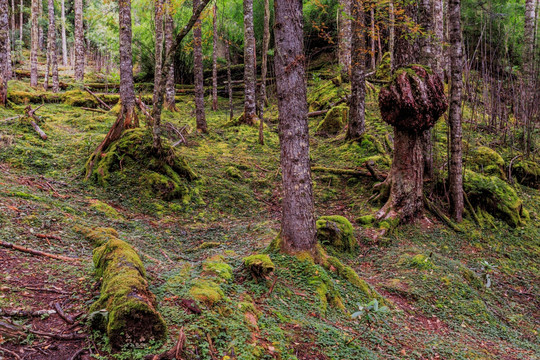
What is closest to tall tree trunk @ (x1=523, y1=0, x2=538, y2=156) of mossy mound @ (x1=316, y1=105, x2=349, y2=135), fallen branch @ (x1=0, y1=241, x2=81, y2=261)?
mossy mound @ (x1=316, y1=105, x2=349, y2=135)

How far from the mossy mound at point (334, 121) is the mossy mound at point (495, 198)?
507 cm

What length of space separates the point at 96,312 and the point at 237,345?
1046 mm

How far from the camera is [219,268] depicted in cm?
394

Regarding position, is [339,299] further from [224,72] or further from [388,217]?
[224,72]

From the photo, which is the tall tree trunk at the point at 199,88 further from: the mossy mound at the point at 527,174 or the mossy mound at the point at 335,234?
the mossy mound at the point at 527,174

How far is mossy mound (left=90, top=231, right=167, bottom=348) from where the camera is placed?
2270 millimetres

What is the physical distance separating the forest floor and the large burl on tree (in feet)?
1.56

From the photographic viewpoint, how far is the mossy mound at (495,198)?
7.95 metres

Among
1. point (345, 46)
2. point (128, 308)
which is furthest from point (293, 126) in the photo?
point (345, 46)

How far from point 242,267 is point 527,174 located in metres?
9.56

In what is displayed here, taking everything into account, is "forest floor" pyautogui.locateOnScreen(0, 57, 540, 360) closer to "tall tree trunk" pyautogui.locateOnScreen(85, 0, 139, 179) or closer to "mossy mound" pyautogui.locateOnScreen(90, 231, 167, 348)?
"mossy mound" pyautogui.locateOnScreen(90, 231, 167, 348)

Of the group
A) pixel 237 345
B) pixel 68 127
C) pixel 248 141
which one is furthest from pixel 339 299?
pixel 68 127

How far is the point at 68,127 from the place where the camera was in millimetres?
10516

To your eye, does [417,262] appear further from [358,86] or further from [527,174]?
[527,174]
